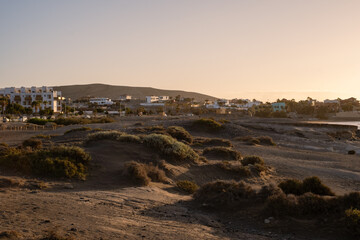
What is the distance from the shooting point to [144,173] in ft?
44.4

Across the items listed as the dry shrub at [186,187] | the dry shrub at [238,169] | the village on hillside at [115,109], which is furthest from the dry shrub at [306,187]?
the village on hillside at [115,109]

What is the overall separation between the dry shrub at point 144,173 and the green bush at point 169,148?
2.47 metres

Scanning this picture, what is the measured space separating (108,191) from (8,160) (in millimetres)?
4459

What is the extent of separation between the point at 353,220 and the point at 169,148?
10.6 m

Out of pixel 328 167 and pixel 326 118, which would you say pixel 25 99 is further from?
pixel 328 167

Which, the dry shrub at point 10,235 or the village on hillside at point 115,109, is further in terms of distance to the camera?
the village on hillside at point 115,109

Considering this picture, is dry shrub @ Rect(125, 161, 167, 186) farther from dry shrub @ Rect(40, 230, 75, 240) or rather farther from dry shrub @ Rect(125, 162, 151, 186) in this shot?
dry shrub @ Rect(40, 230, 75, 240)

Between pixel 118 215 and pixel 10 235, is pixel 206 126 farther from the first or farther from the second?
pixel 10 235

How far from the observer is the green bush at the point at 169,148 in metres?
17.4

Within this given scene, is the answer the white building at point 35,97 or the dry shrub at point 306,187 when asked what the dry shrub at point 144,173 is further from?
the white building at point 35,97

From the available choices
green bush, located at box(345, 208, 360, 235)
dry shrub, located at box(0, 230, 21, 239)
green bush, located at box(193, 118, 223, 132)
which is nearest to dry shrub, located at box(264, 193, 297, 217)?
green bush, located at box(345, 208, 360, 235)

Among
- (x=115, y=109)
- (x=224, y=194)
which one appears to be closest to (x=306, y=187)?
(x=224, y=194)

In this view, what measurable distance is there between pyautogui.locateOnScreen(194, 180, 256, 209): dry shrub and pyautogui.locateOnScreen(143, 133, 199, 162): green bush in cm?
580

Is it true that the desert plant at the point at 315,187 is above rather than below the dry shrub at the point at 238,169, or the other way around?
above
